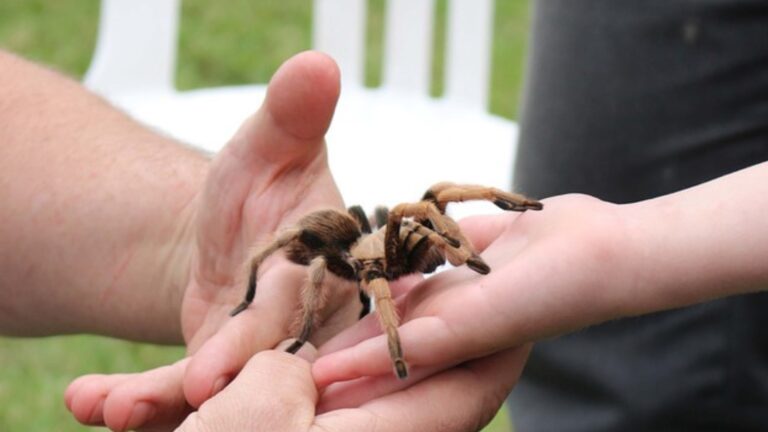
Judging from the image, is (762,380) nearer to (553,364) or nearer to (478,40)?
(553,364)

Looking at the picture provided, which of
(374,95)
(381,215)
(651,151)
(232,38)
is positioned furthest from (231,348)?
(232,38)

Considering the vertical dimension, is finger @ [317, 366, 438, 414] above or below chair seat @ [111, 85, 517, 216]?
above

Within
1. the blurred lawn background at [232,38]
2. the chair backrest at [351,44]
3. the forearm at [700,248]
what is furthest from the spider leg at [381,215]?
the blurred lawn background at [232,38]

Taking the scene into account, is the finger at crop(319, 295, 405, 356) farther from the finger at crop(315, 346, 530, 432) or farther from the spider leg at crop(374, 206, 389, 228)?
the spider leg at crop(374, 206, 389, 228)

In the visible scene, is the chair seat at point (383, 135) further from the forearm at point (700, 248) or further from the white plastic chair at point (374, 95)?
the forearm at point (700, 248)

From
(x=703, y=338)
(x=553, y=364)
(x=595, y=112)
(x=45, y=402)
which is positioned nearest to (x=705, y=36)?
(x=595, y=112)

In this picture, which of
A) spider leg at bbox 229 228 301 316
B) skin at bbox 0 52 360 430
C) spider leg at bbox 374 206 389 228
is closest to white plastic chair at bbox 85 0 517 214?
skin at bbox 0 52 360 430
